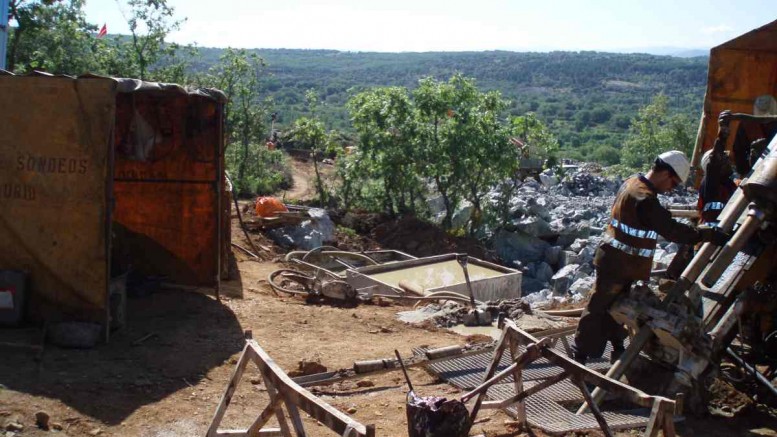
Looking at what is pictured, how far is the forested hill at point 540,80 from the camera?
206 ft

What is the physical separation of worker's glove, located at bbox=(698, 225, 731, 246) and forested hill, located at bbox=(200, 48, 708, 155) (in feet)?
147

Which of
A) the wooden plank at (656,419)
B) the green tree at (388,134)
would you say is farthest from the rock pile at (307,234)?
the wooden plank at (656,419)

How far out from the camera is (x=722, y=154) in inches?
277

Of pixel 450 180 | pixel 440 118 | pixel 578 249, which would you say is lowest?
pixel 578 249

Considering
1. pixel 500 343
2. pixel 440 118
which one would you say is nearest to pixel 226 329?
pixel 500 343

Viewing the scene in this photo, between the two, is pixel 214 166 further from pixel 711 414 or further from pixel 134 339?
pixel 711 414

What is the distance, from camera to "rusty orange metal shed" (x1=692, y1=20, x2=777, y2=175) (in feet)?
28.8

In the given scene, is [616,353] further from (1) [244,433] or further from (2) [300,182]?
(2) [300,182]

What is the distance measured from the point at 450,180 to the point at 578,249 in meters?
2.53

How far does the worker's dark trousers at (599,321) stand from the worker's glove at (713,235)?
2.15 feet

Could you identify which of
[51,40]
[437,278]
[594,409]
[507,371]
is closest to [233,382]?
[507,371]

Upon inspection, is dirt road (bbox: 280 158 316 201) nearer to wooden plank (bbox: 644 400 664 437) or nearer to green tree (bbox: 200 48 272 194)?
green tree (bbox: 200 48 272 194)

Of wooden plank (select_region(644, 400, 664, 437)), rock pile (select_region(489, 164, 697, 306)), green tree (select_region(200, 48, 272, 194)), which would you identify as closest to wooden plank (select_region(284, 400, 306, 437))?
wooden plank (select_region(644, 400, 664, 437))

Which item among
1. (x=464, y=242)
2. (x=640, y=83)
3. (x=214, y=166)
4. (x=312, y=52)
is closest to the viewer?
(x=214, y=166)
